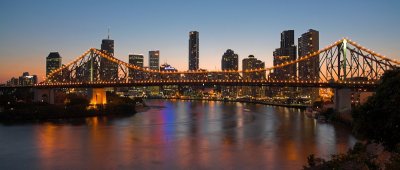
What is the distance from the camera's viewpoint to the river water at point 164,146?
1986cm

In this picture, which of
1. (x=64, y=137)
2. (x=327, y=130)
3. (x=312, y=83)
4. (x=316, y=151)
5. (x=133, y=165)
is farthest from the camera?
(x=312, y=83)

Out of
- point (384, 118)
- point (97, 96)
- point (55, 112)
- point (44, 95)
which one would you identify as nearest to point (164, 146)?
point (384, 118)

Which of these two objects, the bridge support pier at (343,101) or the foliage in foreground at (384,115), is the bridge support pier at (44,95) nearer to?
the bridge support pier at (343,101)

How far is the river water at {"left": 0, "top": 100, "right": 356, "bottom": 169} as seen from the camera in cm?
1986

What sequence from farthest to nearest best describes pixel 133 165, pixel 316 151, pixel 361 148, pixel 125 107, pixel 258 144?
pixel 125 107 → pixel 258 144 → pixel 316 151 → pixel 133 165 → pixel 361 148

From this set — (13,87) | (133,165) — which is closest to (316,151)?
(133,165)

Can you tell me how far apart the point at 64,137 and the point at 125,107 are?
23573 millimetres

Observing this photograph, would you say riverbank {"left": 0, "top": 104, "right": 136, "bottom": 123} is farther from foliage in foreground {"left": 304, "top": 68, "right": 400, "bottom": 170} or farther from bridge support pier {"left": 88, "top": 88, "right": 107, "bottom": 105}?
foliage in foreground {"left": 304, "top": 68, "right": 400, "bottom": 170}

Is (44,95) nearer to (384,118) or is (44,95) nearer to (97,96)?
(97,96)

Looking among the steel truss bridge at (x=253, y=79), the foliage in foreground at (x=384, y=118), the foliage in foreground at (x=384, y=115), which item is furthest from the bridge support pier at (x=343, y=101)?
the foliage in foreground at (x=384, y=115)

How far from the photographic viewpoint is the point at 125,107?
52188mm

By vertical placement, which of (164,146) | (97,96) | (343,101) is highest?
(97,96)

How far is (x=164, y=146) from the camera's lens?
2503 centimetres

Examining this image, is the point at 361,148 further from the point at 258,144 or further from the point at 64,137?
the point at 64,137
